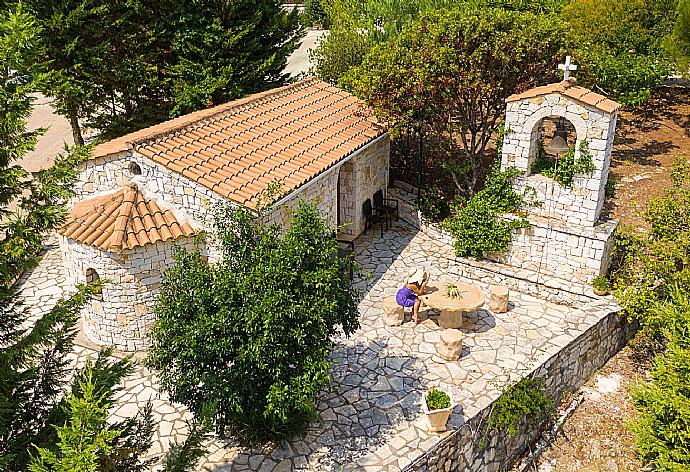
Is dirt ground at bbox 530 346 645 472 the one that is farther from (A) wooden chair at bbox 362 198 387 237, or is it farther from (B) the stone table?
(A) wooden chair at bbox 362 198 387 237

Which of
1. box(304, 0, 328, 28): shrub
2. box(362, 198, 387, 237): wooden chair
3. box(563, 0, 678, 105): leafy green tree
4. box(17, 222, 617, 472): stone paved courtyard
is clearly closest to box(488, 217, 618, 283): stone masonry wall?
box(17, 222, 617, 472): stone paved courtyard

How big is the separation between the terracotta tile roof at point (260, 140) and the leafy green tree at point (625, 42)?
8858 mm

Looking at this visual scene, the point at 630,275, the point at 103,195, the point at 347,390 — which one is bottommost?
the point at 347,390

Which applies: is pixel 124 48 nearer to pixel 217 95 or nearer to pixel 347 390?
pixel 217 95

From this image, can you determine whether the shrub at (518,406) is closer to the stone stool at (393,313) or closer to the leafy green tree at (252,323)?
the stone stool at (393,313)

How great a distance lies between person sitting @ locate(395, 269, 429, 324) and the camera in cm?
1348

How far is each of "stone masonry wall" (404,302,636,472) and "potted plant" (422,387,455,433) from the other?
10.8 inches

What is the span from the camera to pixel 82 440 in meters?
5.70

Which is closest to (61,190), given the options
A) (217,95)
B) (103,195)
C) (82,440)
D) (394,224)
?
(82,440)

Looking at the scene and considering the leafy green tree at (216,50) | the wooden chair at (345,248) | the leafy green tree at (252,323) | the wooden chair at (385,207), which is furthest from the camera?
the leafy green tree at (216,50)

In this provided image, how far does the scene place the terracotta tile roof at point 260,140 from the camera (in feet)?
41.5

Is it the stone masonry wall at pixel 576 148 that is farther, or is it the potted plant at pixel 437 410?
the stone masonry wall at pixel 576 148

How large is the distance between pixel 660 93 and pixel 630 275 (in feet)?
53.1

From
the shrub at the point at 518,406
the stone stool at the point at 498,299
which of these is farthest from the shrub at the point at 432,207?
the shrub at the point at 518,406
